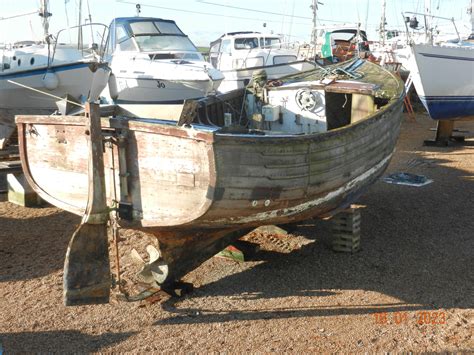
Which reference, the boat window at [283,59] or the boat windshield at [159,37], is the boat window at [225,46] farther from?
the boat windshield at [159,37]

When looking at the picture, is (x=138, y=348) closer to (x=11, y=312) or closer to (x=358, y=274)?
(x=11, y=312)

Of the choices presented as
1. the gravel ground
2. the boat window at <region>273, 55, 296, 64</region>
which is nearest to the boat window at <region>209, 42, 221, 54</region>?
the boat window at <region>273, 55, 296, 64</region>

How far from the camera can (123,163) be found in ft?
15.6

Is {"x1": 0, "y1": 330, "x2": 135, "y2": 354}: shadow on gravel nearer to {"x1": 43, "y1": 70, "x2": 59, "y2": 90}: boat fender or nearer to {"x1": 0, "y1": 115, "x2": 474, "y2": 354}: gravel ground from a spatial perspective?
{"x1": 0, "y1": 115, "x2": 474, "y2": 354}: gravel ground

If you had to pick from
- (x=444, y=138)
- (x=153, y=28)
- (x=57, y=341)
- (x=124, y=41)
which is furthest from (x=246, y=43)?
(x=57, y=341)

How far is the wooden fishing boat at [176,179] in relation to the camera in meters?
4.48

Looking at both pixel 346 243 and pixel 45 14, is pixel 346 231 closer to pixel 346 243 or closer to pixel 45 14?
pixel 346 243

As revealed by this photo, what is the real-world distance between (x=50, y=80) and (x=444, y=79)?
9905mm

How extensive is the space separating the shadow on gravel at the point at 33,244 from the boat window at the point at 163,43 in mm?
6961

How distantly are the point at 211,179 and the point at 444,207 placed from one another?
15.5 ft

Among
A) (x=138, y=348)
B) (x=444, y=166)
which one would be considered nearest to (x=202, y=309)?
(x=138, y=348)

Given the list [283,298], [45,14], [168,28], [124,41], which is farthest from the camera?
[45,14]

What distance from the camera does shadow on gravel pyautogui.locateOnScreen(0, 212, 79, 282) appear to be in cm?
582
